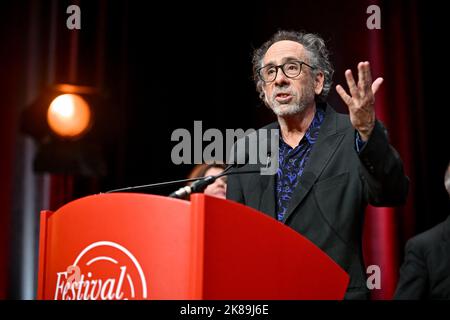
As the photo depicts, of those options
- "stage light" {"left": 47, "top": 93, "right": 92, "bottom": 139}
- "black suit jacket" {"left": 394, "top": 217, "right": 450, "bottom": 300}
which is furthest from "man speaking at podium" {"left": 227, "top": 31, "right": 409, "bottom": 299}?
"stage light" {"left": 47, "top": 93, "right": 92, "bottom": 139}

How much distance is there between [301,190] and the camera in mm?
1943

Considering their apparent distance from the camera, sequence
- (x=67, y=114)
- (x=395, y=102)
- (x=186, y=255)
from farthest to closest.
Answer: (x=67, y=114)
(x=395, y=102)
(x=186, y=255)

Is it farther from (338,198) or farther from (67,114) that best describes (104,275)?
(67,114)

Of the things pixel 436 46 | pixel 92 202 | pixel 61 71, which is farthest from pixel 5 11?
pixel 92 202

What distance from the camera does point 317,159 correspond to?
200 centimetres

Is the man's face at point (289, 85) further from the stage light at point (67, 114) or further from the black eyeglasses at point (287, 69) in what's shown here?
the stage light at point (67, 114)

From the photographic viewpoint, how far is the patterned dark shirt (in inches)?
81.4

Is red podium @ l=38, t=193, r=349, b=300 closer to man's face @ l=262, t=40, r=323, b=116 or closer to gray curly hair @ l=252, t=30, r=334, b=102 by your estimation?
man's face @ l=262, t=40, r=323, b=116

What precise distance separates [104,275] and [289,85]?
3.54ft

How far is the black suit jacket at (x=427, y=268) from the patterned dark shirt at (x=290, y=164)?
3.69 ft

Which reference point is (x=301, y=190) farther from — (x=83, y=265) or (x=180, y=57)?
(x=180, y=57)

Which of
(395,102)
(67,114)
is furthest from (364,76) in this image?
(67,114)

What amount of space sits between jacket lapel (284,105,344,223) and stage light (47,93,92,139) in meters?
2.41

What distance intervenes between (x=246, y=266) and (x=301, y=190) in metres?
0.66
